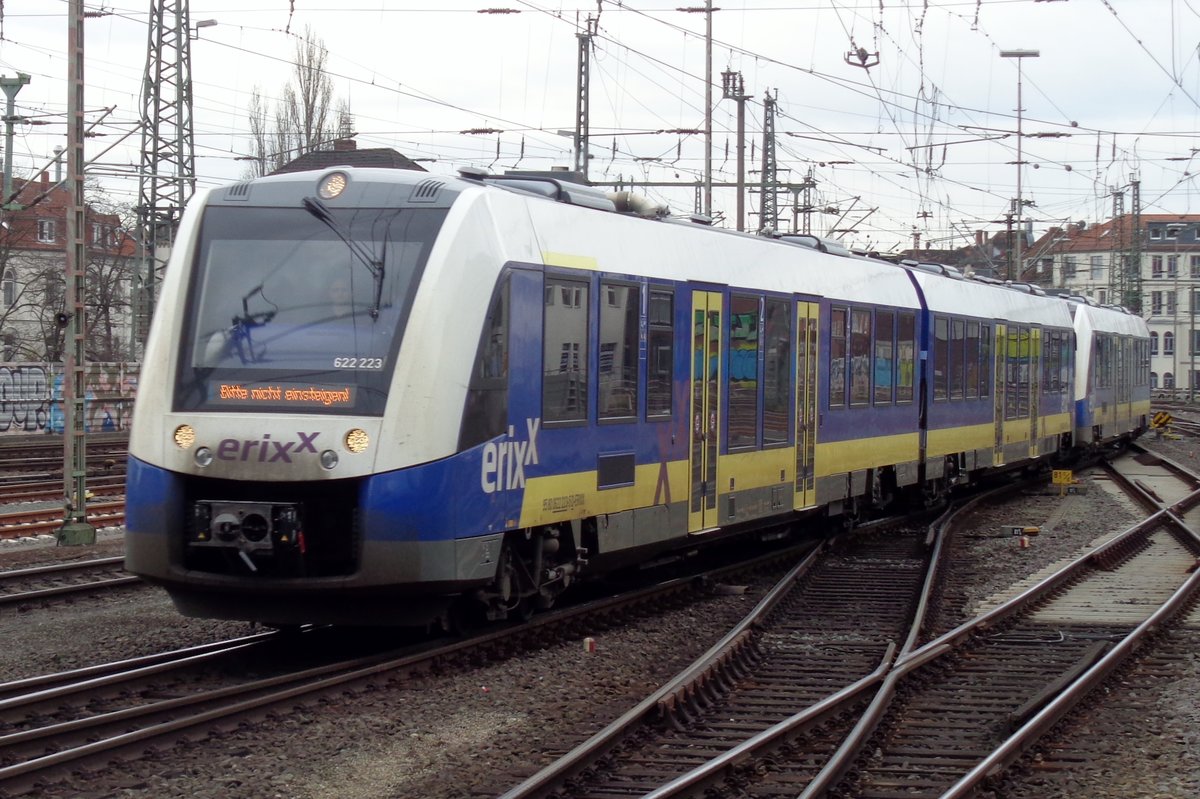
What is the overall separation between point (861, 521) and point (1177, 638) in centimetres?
812

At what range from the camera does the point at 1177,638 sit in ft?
36.6

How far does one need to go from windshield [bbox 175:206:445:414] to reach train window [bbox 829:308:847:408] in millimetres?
7561

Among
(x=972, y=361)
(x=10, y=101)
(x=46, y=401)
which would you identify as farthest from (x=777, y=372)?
(x=46, y=401)

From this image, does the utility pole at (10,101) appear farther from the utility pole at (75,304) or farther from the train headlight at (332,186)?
the train headlight at (332,186)

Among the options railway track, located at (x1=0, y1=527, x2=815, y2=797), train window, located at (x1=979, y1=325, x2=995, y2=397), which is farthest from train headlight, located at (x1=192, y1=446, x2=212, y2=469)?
train window, located at (x1=979, y1=325, x2=995, y2=397)

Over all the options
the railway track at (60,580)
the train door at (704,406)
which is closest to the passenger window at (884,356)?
the train door at (704,406)

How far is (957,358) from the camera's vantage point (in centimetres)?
2056

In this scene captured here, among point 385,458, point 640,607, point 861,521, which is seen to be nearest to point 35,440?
point 861,521

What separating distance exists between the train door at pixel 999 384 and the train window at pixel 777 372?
8.68 metres

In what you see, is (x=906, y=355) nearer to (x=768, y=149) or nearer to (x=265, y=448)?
(x=265, y=448)

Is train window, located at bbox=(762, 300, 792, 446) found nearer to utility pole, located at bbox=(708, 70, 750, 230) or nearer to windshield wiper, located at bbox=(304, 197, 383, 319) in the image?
windshield wiper, located at bbox=(304, 197, 383, 319)

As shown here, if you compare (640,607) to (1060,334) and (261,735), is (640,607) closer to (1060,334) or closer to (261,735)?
(261,735)

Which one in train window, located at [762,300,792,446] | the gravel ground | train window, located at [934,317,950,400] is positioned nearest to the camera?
the gravel ground

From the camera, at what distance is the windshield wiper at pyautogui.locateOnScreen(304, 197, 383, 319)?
9.12m
